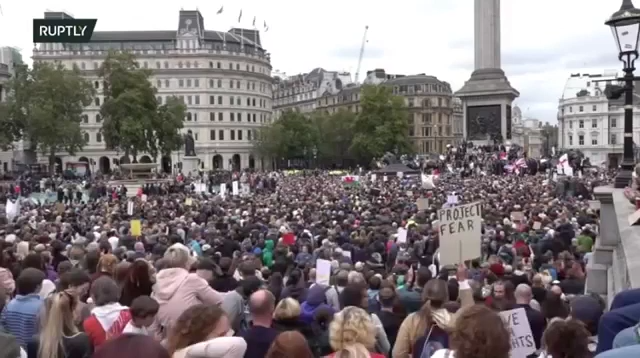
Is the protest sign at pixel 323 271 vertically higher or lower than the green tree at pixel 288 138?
lower

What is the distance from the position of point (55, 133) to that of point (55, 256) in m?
69.8

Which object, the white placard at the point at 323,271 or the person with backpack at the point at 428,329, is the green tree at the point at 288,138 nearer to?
the white placard at the point at 323,271

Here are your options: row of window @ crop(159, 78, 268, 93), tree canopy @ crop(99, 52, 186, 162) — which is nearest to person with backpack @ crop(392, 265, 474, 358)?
tree canopy @ crop(99, 52, 186, 162)

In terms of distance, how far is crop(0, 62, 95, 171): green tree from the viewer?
77.6 m

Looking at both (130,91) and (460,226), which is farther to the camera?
(130,91)

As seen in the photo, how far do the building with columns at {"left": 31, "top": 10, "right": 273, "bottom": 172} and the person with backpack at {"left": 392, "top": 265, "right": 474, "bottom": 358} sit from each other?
111m

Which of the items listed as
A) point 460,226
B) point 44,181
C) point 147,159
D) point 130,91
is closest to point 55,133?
point 130,91

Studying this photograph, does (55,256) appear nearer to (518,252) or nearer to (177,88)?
(518,252)

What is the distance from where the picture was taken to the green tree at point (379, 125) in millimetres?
103375

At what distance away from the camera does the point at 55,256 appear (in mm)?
12648

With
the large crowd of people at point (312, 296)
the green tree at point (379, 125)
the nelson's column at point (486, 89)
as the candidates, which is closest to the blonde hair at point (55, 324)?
the large crowd of people at point (312, 296)

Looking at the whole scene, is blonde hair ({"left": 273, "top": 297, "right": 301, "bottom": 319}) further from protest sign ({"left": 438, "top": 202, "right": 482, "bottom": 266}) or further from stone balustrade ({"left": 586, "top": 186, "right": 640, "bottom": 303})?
stone balustrade ({"left": 586, "top": 186, "right": 640, "bottom": 303})

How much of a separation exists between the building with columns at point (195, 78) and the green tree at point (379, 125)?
23846 millimetres

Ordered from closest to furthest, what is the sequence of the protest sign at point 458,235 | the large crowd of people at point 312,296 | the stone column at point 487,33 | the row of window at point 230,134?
the large crowd of people at point 312,296 < the protest sign at point 458,235 < the stone column at point 487,33 < the row of window at point 230,134
